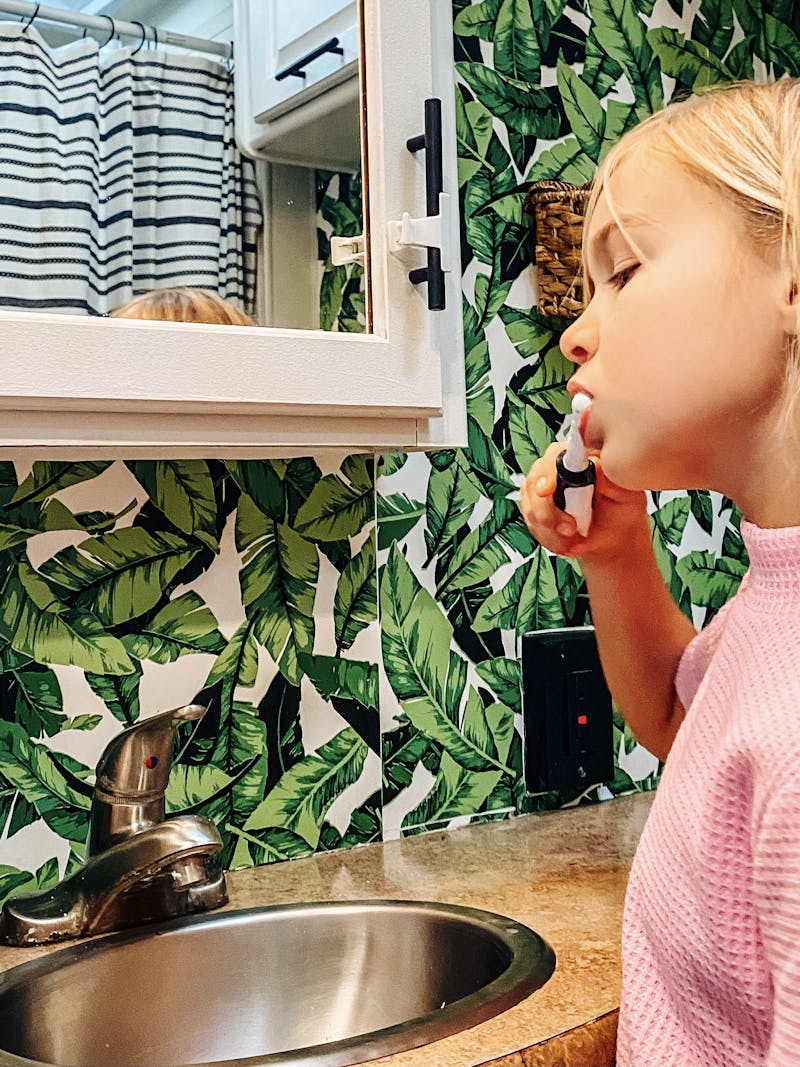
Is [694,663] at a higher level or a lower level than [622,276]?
lower

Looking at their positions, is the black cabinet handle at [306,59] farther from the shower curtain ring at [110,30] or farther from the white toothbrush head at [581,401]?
the white toothbrush head at [581,401]

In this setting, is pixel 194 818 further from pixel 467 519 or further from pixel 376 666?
pixel 467 519

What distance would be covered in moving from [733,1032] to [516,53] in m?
1.17

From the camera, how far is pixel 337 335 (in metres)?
1.04

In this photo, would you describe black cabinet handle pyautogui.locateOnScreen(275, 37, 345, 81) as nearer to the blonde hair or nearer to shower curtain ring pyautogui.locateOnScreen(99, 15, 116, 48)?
shower curtain ring pyautogui.locateOnScreen(99, 15, 116, 48)

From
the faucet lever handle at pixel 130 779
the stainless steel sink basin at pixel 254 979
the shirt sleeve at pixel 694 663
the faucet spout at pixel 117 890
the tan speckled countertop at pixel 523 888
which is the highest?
the shirt sleeve at pixel 694 663

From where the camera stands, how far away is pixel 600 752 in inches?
59.5

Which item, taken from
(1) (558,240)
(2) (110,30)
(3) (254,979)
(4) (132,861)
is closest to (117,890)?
(4) (132,861)

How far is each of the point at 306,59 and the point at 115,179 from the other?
21 centimetres

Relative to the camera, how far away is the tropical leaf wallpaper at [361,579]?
1.16 metres

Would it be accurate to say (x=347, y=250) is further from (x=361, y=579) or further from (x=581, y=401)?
(x=361, y=579)

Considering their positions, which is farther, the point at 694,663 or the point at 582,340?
the point at 694,663

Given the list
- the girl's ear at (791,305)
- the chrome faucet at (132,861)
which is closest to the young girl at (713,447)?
the girl's ear at (791,305)

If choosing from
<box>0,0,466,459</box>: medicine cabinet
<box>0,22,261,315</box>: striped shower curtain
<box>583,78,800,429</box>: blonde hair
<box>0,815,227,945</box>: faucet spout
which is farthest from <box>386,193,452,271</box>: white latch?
<box>0,815,227,945</box>: faucet spout
